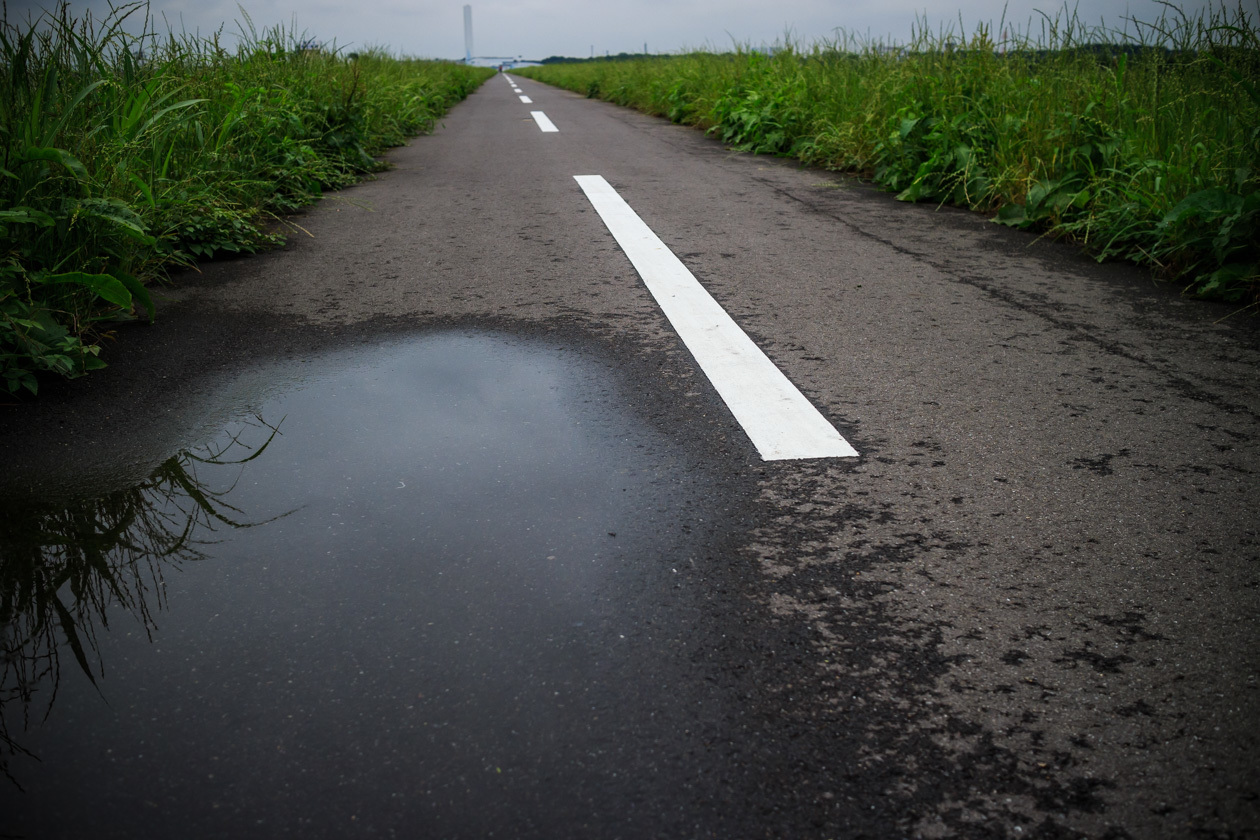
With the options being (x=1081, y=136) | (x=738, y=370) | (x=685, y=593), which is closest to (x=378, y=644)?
(x=685, y=593)

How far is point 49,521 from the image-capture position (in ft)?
6.68

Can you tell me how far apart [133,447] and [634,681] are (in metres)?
1.77

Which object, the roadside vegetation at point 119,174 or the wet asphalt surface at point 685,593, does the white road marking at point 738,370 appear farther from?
the roadside vegetation at point 119,174

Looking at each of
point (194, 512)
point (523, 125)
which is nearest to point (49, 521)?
point (194, 512)

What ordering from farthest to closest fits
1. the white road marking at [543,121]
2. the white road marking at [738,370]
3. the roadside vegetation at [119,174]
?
the white road marking at [543,121] < the roadside vegetation at [119,174] < the white road marking at [738,370]

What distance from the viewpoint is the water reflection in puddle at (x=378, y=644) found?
1286 millimetres

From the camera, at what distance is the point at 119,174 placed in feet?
11.6

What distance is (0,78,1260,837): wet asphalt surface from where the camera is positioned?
1295mm

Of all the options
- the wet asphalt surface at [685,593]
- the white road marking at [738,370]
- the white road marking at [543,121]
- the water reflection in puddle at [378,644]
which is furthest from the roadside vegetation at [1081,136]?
the white road marking at [543,121]

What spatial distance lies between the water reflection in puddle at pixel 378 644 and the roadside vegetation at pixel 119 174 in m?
1.03

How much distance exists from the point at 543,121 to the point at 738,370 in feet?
39.3

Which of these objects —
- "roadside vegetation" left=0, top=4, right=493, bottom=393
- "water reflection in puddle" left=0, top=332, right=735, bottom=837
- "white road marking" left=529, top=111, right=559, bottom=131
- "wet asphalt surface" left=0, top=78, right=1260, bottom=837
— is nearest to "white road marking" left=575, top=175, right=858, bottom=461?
"wet asphalt surface" left=0, top=78, right=1260, bottom=837

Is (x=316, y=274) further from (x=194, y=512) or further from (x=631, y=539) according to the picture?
(x=631, y=539)

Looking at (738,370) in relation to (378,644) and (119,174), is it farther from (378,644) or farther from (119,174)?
(119,174)
